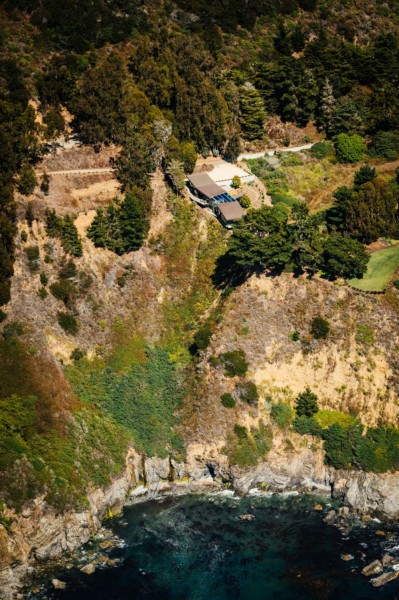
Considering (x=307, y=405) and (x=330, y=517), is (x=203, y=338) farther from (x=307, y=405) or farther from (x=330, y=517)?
(x=330, y=517)

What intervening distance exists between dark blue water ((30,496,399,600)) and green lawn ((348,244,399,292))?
28.4m

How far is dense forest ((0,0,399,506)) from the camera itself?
99438 mm

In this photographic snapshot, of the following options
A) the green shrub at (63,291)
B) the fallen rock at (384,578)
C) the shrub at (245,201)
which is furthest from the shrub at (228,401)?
the shrub at (245,201)

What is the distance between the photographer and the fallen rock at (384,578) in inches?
3312

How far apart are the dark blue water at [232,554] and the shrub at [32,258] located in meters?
32.7

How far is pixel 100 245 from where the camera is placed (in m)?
111

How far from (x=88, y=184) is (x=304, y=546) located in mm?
57253

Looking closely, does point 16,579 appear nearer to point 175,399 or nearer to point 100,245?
point 175,399

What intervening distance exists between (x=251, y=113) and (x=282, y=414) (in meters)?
54.4

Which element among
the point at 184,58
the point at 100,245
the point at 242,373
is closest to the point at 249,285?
the point at 242,373

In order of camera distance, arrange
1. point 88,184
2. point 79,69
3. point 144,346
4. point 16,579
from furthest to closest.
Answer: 1. point 79,69
2. point 88,184
3. point 144,346
4. point 16,579

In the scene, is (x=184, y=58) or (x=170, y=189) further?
(x=184, y=58)

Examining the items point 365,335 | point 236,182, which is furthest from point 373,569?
point 236,182

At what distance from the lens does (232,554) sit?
294ft
